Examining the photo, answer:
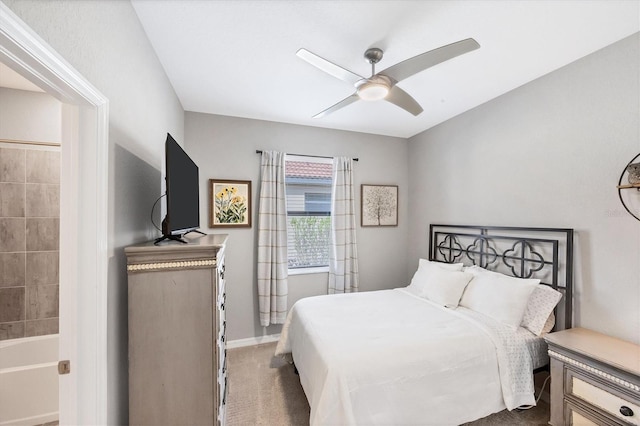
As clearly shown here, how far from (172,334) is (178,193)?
0.77 m

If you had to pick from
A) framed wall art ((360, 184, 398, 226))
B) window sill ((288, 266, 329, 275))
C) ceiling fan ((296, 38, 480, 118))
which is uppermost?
ceiling fan ((296, 38, 480, 118))

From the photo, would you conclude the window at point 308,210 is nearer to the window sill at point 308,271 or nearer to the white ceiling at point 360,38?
the window sill at point 308,271

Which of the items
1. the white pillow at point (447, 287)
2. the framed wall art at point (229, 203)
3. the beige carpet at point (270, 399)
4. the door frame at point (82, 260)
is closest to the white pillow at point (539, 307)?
the white pillow at point (447, 287)

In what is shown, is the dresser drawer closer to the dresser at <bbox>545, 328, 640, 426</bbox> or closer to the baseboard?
the dresser at <bbox>545, 328, 640, 426</bbox>

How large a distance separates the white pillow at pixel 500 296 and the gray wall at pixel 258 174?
4.71ft

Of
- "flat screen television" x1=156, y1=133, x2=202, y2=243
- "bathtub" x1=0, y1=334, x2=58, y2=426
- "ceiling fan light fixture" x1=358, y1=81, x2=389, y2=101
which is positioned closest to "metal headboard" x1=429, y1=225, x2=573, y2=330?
"ceiling fan light fixture" x1=358, y1=81, x2=389, y2=101

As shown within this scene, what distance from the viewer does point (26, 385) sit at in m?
1.99

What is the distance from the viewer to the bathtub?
1.95m

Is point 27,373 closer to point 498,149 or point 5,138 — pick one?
point 5,138

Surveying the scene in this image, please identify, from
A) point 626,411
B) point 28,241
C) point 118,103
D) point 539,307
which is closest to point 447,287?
point 539,307

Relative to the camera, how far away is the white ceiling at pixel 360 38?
1.52m

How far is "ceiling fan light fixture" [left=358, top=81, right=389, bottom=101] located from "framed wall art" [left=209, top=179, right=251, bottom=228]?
1868 millimetres

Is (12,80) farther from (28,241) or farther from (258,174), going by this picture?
(258,174)

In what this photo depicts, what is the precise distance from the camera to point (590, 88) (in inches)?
78.2
